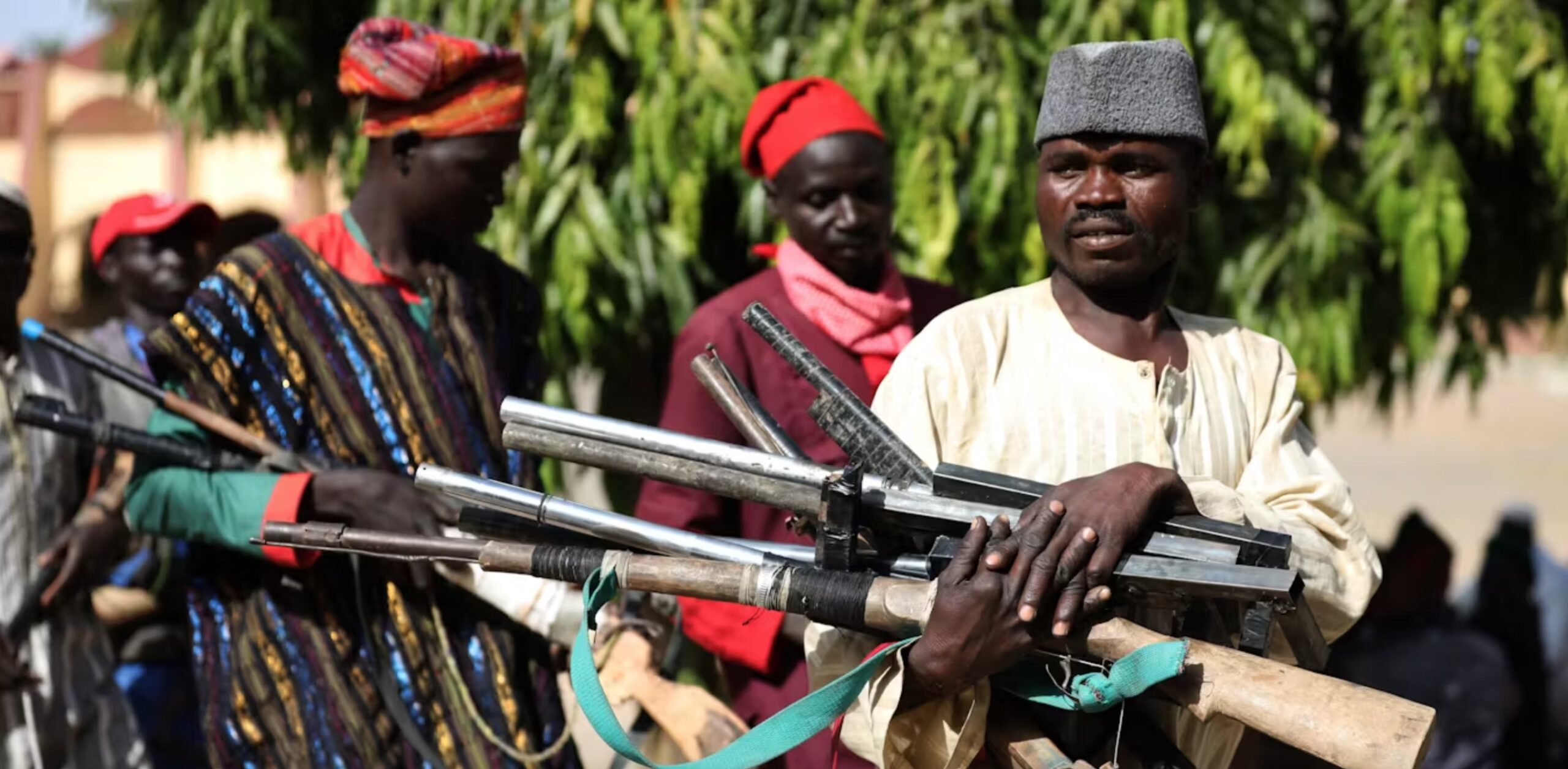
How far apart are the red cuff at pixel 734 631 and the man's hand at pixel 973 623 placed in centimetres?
121

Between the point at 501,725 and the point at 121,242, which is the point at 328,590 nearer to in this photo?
the point at 501,725

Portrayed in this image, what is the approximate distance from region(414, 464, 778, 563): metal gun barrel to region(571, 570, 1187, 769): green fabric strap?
8 centimetres

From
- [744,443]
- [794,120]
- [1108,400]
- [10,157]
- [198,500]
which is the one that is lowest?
[10,157]

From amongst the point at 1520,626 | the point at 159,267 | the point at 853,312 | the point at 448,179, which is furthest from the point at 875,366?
the point at 1520,626

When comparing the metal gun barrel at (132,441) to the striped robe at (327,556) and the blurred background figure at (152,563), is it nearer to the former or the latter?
the striped robe at (327,556)

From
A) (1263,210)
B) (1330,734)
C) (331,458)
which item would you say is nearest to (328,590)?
(331,458)

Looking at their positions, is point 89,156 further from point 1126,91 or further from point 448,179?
point 1126,91

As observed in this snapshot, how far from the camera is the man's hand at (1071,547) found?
212cm

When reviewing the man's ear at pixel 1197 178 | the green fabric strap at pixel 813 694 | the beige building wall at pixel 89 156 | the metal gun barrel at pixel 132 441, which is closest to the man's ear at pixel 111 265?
the metal gun barrel at pixel 132 441

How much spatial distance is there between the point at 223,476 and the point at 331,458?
0.20 m

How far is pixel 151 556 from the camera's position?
523 centimetres

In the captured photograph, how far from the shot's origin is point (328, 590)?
3.31m

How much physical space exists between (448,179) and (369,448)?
534 millimetres

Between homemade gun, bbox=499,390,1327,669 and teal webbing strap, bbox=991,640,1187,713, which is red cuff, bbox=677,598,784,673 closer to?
homemade gun, bbox=499,390,1327,669
